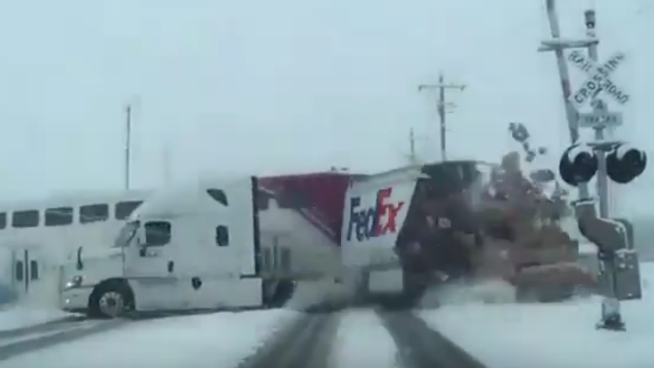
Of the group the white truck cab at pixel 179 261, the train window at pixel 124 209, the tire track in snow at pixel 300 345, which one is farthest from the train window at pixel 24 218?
the tire track in snow at pixel 300 345

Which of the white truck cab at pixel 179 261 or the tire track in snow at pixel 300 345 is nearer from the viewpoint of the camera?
the tire track in snow at pixel 300 345

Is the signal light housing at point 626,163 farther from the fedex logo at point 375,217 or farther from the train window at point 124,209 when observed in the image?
the train window at point 124,209

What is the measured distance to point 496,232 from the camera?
26.0 ft

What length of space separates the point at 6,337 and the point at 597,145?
165 inches

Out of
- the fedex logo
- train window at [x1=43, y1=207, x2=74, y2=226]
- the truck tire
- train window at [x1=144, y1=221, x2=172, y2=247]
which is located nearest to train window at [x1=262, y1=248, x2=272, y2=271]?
train window at [x1=144, y1=221, x2=172, y2=247]

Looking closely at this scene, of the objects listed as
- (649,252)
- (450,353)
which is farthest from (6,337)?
(649,252)

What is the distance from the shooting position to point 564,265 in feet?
26.1

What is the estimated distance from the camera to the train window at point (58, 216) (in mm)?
Result: 7523

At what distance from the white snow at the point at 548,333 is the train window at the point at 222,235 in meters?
Result: 1.93

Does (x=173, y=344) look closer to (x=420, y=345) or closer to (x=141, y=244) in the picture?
(x=141, y=244)

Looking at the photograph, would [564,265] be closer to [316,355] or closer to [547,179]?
[547,179]

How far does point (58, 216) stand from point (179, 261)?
5.59 feet

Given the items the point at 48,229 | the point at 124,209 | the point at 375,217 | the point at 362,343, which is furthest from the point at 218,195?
the point at 362,343

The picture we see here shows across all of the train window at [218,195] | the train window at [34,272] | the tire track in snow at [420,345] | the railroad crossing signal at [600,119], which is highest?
the railroad crossing signal at [600,119]
